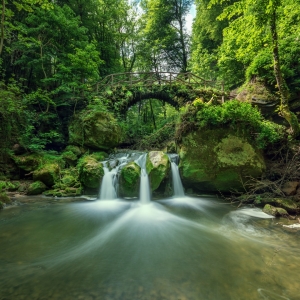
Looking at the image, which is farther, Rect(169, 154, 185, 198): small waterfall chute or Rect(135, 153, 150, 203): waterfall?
Rect(169, 154, 185, 198): small waterfall chute

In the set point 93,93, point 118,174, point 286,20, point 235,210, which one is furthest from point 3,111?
point 286,20

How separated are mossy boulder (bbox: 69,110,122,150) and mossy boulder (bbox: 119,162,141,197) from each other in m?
3.69

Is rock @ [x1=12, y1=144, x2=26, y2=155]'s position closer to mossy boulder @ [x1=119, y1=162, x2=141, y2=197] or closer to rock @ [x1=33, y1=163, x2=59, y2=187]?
rock @ [x1=33, y1=163, x2=59, y2=187]

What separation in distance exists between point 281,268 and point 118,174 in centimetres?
618

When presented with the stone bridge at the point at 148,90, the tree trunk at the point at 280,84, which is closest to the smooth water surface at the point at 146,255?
the tree trunk at the point at 280,84

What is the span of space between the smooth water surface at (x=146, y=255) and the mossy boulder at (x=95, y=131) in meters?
5.31

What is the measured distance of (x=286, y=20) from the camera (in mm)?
6781

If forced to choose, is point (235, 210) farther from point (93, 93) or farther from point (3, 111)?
point (93, 93)

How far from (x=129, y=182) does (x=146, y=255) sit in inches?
166

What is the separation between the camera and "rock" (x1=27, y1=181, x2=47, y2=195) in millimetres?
7910

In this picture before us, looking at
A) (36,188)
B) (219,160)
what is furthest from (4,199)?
(219,160)

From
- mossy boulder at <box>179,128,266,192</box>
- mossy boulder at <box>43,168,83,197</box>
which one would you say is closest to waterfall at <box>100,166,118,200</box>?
mossy boulder at <box>43,168,83,197</box>

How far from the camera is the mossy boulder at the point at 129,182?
777 centimetres

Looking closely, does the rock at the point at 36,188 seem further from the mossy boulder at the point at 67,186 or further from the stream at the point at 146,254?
the stream at the point at 146,254
